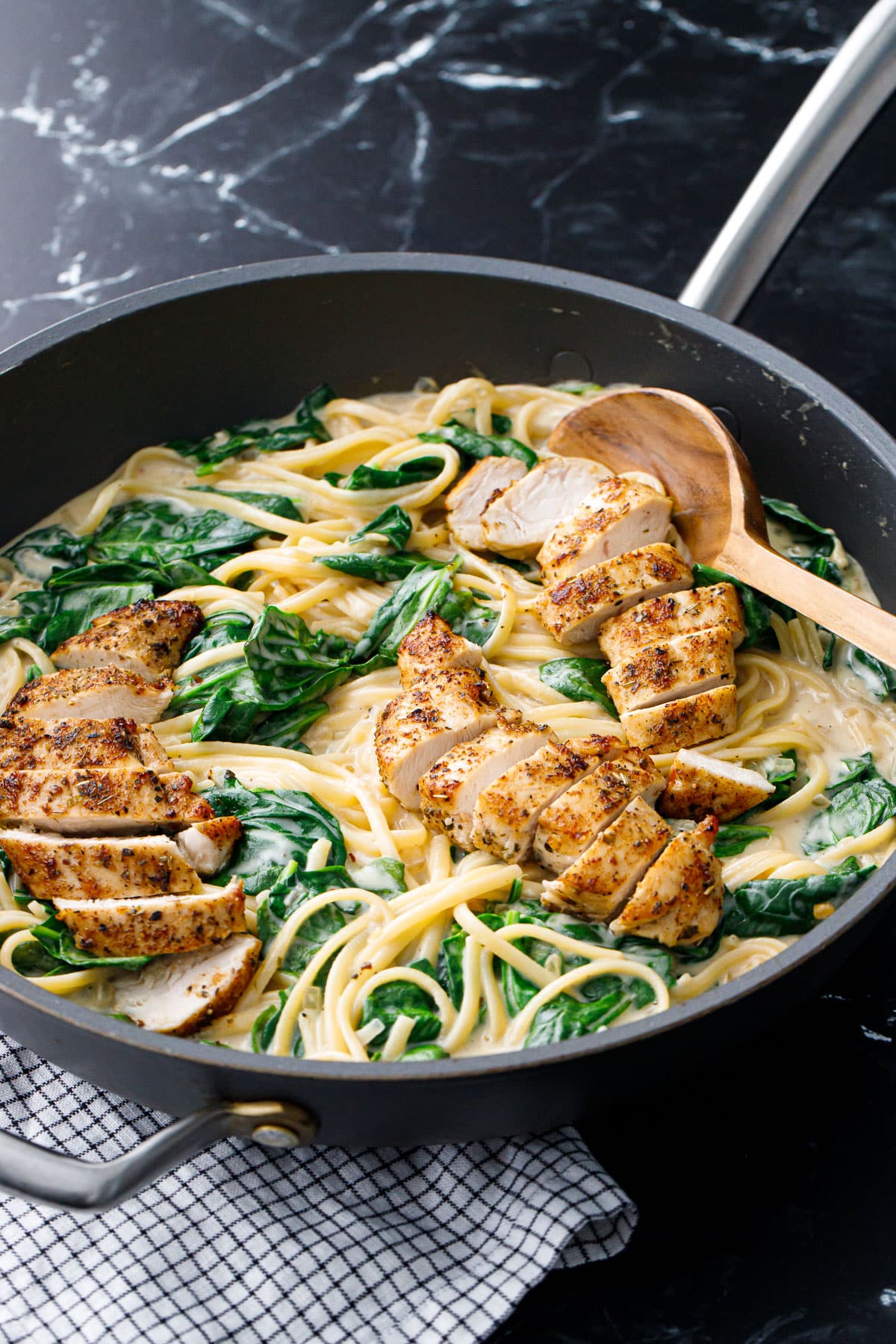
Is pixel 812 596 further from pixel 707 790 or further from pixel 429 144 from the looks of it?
pixel 429 144

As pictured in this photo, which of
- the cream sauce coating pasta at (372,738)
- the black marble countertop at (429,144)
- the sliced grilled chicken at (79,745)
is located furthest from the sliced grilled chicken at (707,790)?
the black marble countertop at (429,144)

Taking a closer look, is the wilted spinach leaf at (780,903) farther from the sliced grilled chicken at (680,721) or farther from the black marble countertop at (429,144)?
the black marble countertop at (429,144)

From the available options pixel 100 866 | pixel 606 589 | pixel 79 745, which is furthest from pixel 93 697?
pixel 606 589

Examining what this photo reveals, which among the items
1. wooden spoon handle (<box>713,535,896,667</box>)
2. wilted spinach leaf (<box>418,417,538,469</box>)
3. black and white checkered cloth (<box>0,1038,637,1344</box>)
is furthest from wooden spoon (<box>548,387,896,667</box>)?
black and white checkered cloth (<box>0,1038,637,1344</box>)

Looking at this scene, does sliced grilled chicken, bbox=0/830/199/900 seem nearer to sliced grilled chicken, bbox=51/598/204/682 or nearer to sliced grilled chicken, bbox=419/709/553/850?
sliced grilled chicken, bbox=419/709/553/850

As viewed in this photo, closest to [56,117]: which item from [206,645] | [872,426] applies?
[206,645]

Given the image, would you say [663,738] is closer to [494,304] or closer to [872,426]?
[872,426]
